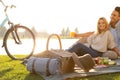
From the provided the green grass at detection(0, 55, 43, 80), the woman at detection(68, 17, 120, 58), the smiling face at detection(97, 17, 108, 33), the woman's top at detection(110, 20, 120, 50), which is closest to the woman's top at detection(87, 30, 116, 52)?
the woman at detection(68, 17, 120, 58)

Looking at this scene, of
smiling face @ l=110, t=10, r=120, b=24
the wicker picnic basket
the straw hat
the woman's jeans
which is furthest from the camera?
smiling face @ l=110, t=10, r=120, b=24

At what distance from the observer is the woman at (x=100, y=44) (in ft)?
29.3

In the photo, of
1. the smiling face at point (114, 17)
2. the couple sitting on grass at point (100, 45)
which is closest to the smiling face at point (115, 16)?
the smiling face at point (114, 17)

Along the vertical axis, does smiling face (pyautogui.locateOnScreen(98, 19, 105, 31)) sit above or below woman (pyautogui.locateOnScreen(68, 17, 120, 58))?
above

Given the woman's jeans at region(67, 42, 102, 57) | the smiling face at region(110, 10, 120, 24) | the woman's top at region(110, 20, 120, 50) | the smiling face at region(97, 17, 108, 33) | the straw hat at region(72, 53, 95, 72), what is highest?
the smiling face at region(110, 10, 120, 24)

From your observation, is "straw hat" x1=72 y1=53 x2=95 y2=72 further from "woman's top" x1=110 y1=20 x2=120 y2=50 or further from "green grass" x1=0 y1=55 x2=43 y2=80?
"woman's top" x1=110 y1=20 x2=120 y2=50

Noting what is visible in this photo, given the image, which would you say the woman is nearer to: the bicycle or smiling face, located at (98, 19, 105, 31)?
smiling face, located at (98, 19, 105, 31)

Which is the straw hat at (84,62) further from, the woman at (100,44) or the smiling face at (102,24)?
the smiling face at (102,24)

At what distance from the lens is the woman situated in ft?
29.3

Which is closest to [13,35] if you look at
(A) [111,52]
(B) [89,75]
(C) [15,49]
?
(C) [15,49]

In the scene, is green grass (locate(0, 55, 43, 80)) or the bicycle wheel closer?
green grass (locate(0, 55, 43, 80))

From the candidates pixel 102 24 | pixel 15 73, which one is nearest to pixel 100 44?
pixel 102 24

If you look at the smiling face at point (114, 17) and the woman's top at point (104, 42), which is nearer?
the woman's top at point (104, 42)

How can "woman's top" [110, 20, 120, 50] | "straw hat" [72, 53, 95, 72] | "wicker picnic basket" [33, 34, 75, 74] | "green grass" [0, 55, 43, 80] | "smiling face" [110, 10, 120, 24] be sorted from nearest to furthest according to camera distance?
"green grass" [0, 55, 43, 80]
"wicker picnic basket" [33, 34, 75, 74]
"straw hat" [72, 53, 95, 72]
"smiling face" [110, 10, 120, 24]
"woman's top" [110, 20, 120, 50]
